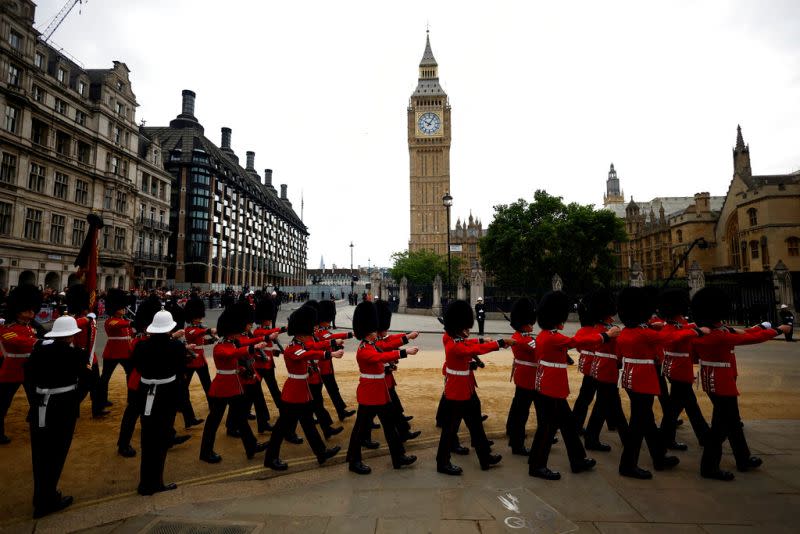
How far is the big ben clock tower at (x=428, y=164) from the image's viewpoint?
97.3 metres

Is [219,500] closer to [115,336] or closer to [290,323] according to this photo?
[290,323]

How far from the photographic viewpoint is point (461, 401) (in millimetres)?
5035

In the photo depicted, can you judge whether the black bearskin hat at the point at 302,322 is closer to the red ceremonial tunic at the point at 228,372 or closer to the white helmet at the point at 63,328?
the red ceremonial tunic at the point at 228,372

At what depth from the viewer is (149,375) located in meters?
4.73

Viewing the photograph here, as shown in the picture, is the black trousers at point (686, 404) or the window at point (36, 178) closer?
the black trousers at point (686, 404)

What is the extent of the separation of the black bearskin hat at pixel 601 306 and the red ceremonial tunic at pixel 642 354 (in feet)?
A: 3.11

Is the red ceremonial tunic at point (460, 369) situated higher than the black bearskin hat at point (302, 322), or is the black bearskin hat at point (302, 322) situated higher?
the black bearskin hat at point (302, 322)

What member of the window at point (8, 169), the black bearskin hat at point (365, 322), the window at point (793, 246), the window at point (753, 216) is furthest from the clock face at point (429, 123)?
the black bearskin hat at point (365, 322)

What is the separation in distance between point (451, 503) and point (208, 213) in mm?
57744

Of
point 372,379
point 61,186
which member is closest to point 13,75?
point 61,186

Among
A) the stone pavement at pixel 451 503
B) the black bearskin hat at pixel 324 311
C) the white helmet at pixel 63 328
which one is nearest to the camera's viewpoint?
the stone pavement at pixel 451 503

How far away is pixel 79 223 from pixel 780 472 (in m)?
41.5

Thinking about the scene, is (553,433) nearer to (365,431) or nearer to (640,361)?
(640,361)

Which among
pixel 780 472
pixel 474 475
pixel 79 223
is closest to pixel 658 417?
pixel 780 472
